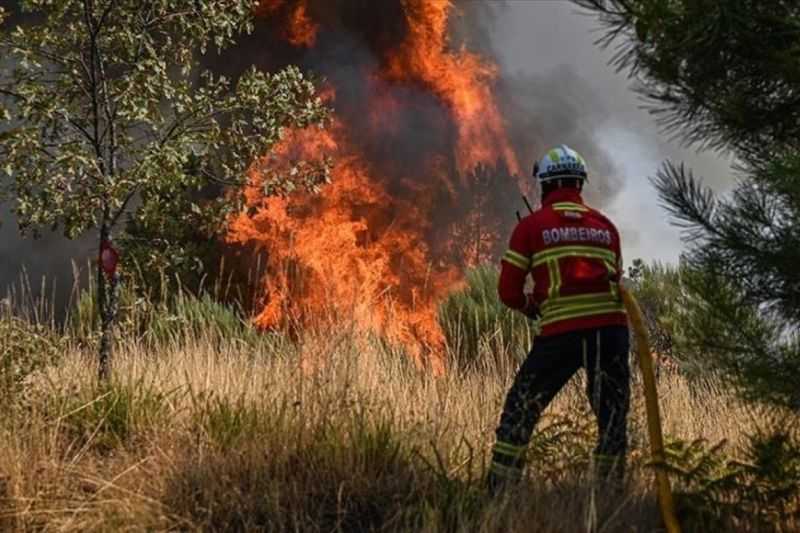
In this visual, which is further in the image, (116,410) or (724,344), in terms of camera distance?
(116,410)

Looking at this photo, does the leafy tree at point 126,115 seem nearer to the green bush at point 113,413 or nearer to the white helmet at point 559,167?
the green bush at point 113,413

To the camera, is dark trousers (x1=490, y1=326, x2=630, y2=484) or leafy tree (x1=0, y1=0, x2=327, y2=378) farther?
leafy tree (x1=0, y1=0, x2=327, y2=378)

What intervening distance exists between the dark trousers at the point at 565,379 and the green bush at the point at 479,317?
623 cm

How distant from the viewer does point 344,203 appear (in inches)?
596

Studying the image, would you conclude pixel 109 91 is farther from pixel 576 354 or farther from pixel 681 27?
pixel 681 27

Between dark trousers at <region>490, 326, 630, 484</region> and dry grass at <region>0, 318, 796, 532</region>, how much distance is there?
0.13 metres

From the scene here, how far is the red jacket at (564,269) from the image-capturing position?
16.7ft

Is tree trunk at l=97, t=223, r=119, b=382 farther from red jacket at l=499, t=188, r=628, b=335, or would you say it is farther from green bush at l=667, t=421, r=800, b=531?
green bush at l=667, t=421, r=800, b=531

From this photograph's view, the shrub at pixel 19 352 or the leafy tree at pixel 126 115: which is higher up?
the leafy tree at pixel 126 115

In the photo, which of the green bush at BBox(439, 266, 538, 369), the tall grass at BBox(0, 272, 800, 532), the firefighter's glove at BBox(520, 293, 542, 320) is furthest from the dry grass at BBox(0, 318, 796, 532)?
the green bush at BBox(439, 266, 538, 369)

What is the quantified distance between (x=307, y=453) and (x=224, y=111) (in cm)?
395

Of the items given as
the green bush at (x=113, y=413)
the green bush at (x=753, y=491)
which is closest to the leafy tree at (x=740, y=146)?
the green bush at (x=753, y=491)

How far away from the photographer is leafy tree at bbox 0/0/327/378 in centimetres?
732

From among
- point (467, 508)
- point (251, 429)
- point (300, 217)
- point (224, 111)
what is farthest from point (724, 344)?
point (300, 217)
